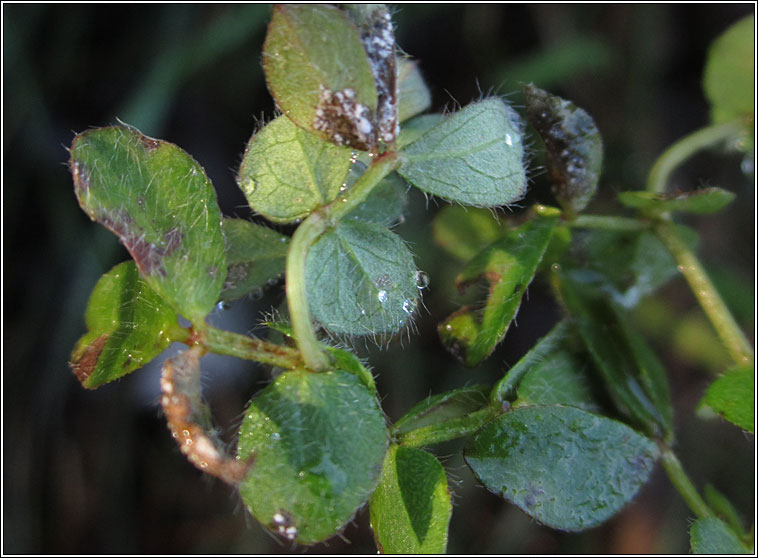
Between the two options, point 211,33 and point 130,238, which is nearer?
point 130,238

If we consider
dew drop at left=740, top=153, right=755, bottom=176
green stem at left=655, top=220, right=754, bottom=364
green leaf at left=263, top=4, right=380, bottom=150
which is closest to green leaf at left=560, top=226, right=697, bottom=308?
green stem at left=655, top=220, right=754, bottom=364

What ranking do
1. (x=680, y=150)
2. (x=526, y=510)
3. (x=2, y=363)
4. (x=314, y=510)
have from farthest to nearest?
(x=2, y=363) → (x=680, y=150) → (x=526, y=510) → (x=314, y=510)

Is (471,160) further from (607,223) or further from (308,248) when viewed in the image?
(607,223)

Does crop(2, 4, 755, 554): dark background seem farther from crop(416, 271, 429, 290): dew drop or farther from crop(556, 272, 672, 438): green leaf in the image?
crop(416, 271, 429, 290): dew drop

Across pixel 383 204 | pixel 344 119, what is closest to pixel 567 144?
pixel 383 204

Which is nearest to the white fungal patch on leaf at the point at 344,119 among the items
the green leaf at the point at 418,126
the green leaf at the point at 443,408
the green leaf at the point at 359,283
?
the green leaf at the point at 359,283

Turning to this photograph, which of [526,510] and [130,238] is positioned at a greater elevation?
[130,238]

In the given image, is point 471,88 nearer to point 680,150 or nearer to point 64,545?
point 680,150

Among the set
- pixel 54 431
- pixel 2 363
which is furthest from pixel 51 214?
pixel 54 431
